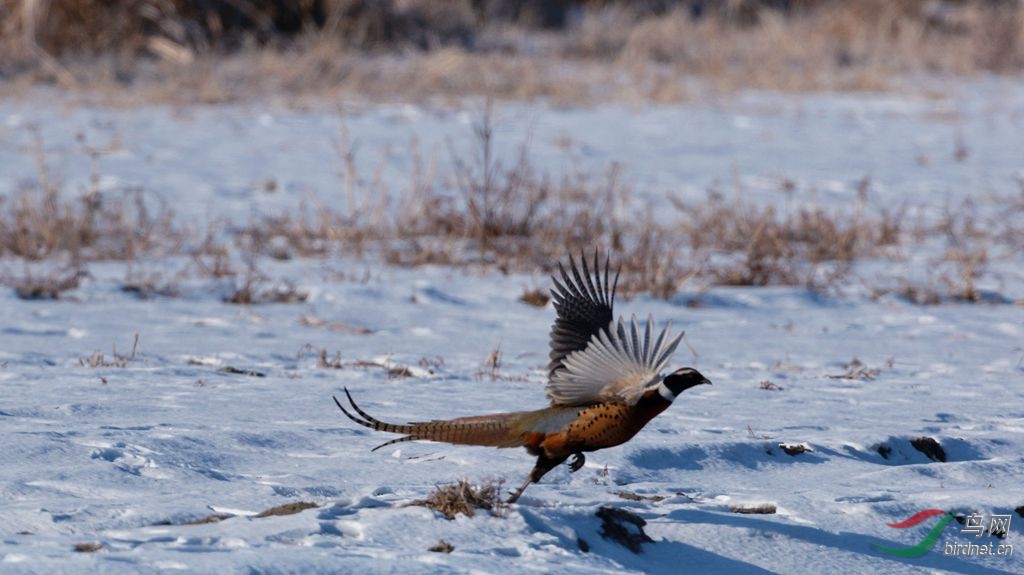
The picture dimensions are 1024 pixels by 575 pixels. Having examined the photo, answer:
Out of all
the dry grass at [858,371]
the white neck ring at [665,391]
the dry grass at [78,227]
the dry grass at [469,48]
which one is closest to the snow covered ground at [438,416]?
the dry grass at [858,371]

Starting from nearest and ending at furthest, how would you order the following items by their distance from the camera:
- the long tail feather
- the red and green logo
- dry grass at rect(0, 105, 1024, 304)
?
the long tail feather < the red and green logo < dry grass at rect(0, 105, 1024, 304)

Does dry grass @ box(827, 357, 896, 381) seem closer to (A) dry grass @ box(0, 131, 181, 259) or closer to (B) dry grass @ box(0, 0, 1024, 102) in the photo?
(A) dry grass @ box(0, 131, 181, 259)

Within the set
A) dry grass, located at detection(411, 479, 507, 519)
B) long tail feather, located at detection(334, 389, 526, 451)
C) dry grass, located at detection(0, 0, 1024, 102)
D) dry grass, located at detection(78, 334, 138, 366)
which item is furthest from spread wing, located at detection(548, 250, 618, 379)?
dry grass, located at detection(0, 0, 1024, 102)

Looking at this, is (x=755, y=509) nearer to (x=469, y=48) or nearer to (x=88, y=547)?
(x=88, y=547)

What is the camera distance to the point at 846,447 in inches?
160

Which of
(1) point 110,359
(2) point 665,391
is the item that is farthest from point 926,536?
(1) point 110,359

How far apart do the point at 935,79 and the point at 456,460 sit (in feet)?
40.9

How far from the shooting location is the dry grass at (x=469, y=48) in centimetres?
1245

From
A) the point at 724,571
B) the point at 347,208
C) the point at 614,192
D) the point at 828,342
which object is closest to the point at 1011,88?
the point at 614,192

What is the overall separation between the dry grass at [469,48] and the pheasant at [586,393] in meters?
8.62

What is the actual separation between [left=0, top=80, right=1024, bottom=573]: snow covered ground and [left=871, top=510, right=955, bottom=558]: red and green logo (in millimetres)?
22

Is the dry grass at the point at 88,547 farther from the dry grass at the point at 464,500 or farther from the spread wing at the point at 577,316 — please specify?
the spread wing at the point at 577,316

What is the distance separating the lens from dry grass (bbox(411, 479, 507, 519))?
318 cm

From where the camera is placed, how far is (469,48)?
15336mm
